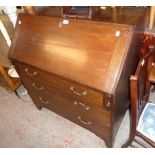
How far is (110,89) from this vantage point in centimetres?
93

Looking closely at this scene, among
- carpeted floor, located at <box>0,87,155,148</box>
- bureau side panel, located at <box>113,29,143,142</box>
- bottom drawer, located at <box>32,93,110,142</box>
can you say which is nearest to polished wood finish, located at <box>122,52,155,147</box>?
bureau side panel, located at <box>113,29,143,142</box>

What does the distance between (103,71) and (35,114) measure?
1.24m

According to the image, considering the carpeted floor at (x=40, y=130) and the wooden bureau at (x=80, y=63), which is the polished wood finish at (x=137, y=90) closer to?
the wooden bureau at (x=80, y=63)

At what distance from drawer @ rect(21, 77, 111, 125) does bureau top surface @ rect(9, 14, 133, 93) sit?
0.78 feet

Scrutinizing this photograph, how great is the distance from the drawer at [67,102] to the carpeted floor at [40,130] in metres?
0.33

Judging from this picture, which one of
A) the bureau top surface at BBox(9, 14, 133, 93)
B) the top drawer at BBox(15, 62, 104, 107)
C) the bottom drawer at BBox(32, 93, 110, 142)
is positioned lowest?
the bottom drawer at BBox(32, 93, 110, 142)

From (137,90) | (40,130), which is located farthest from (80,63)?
(40,130)

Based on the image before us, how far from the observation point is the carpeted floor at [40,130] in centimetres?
163

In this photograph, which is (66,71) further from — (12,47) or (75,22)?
(12,47)

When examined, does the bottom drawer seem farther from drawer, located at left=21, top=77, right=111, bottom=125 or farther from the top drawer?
the top drawer

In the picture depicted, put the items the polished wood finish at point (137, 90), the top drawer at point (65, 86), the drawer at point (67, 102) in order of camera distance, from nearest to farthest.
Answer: the polished wood finish at point (137, 90), the top drawer at point (65, 86), the drawer at point (67, 102)

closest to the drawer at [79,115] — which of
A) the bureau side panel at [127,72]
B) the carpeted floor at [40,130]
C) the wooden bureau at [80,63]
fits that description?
the wooden bureau at [80,63]

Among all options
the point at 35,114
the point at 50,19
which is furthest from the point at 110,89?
the point at 35,114

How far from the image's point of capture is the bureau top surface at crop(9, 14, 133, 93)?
36.9 inches
